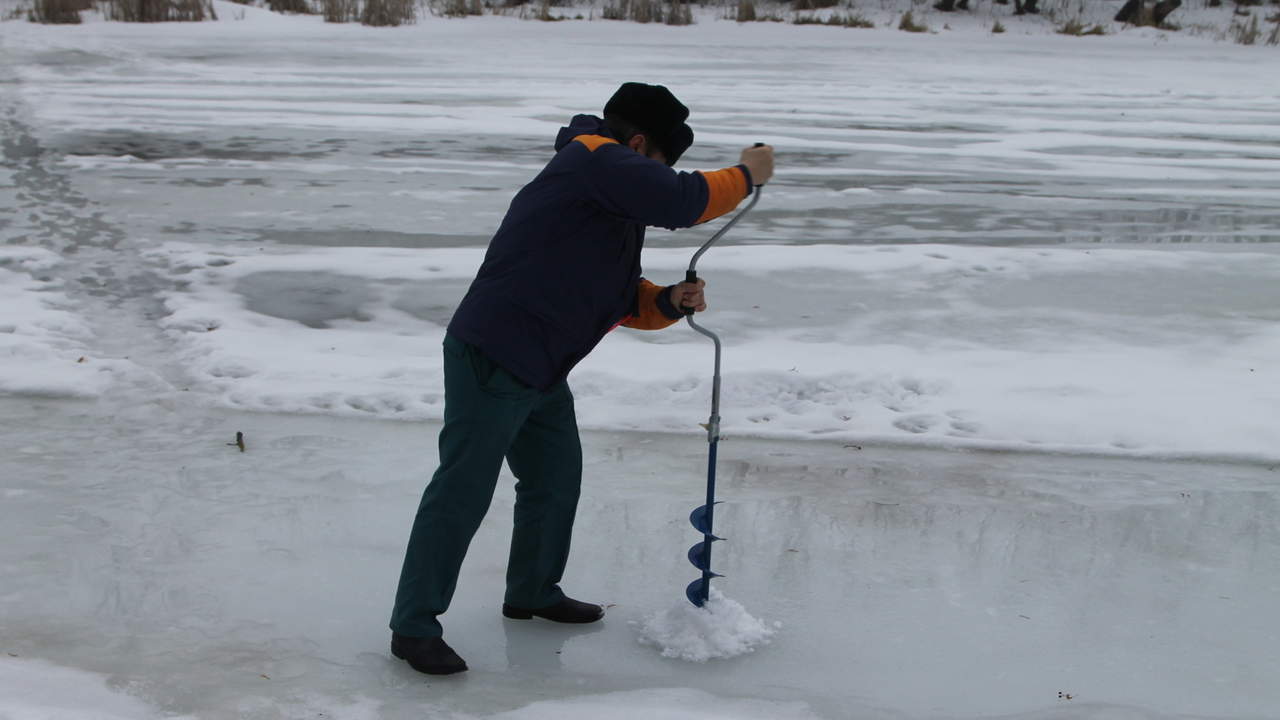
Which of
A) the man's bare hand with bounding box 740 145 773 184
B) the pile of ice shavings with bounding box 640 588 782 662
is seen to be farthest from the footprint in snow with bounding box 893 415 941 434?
the man's bare hand with bounding box 740 145 773 184

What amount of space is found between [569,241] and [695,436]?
222cm

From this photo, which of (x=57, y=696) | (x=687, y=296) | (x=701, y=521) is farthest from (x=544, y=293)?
Answer: (x=57, y=696)

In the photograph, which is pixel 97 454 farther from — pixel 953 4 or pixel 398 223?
pixel 953 4

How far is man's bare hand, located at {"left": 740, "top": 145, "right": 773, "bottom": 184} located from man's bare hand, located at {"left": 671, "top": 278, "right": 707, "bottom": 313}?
31 centimetres

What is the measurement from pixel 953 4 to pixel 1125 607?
97.7 ft

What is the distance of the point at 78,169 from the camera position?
10492mm

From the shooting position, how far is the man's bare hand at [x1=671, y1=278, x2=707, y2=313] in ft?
10.6

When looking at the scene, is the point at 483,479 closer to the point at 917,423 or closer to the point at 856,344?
the point at 917,423

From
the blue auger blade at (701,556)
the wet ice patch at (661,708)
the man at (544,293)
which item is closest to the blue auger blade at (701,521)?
the blue auger blade at (701,556)

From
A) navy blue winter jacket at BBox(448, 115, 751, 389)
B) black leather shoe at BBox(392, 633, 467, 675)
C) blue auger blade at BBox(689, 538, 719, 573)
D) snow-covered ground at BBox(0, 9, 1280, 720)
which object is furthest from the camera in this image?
blue auger blade at BBox(689, 538, 719, 573)

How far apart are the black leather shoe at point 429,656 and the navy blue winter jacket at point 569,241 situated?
2.42 ft

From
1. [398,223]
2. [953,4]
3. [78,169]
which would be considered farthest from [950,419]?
[953,4]

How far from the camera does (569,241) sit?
3.06 meters

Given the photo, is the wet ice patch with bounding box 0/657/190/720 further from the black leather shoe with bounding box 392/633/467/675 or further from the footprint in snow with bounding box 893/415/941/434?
the footprint in snow with bounding box 893/415/941/434
